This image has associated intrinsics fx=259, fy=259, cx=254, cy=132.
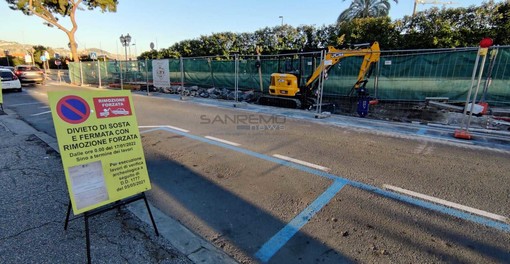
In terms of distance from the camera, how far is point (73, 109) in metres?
2.40

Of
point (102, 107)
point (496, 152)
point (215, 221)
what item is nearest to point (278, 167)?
point (215, 221)

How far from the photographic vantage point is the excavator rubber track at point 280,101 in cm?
1172

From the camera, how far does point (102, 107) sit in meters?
2.62

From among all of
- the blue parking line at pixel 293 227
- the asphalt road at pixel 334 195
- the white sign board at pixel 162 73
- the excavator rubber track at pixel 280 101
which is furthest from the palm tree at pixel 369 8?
the blue parking line at pixel 293 227

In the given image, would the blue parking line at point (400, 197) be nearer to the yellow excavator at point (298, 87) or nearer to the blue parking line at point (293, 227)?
the blue parking line at point (293, 227)

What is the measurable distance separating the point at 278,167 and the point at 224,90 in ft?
42.6

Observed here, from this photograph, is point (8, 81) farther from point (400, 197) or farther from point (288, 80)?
point (400, 197)

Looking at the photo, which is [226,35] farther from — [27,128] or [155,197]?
[155,197]

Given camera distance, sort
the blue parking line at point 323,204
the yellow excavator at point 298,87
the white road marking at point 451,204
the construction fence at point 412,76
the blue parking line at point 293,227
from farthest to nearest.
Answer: the yellow excavator at point 298,87, the construction fence at point 412,76, the white road marking at point 451,204, the blue parking line at point 323,204, the blue parking line at point 293,227

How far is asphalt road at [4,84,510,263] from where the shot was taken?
272 cm

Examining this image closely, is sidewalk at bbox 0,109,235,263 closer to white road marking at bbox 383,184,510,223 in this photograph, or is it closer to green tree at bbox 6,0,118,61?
white road marking at bbox 383,184,510,223

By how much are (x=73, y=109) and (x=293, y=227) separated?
8.48 feet

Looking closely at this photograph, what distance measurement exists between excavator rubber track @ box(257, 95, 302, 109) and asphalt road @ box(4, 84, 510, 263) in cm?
483

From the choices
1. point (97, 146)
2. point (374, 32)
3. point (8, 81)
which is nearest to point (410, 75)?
point (374, 32)
